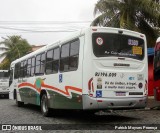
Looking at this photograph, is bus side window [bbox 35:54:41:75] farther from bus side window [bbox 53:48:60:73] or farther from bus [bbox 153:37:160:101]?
bus [bbox 153:37:160:101]

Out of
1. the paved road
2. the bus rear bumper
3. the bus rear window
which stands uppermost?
the bus rear window

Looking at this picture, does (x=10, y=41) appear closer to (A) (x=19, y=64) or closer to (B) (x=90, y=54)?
(A) (x=19, y=64)

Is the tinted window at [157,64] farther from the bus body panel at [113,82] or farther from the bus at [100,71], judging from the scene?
the bus body panel at [113,82]

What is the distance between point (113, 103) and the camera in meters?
11.1

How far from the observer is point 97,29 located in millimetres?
11188

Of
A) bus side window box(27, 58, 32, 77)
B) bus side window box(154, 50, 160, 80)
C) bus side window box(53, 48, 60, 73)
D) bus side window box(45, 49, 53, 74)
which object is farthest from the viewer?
bus side window box(27, 58, 32, 77)

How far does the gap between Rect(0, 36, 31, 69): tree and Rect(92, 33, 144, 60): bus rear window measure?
4393 centimetres

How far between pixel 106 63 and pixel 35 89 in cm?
536

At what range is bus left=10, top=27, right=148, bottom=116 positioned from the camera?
35.7ft

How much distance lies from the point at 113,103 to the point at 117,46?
1.87 m

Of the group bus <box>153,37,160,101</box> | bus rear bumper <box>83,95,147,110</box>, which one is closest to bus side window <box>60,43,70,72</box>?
bus rear bumper <box>83,95,147,110</box>

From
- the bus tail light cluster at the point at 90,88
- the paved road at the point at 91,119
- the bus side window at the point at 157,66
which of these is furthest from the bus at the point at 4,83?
the bus tail light cluster at the point at 90,88

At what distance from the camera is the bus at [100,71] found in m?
10.9

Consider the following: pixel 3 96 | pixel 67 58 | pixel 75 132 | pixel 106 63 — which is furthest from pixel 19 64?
pixel 3 96
